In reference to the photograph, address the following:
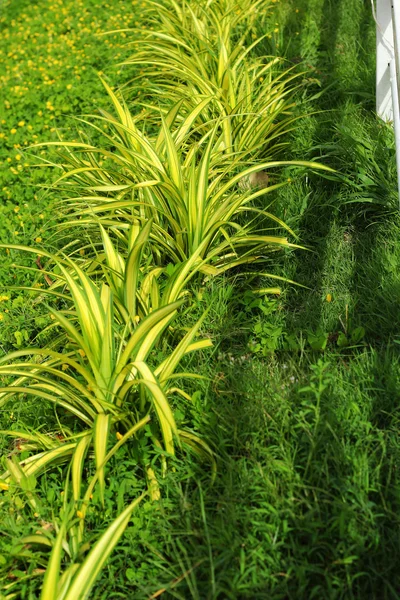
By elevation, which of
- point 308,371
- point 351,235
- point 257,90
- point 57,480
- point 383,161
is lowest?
point 57,480

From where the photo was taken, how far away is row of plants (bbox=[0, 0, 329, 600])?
2148 mm

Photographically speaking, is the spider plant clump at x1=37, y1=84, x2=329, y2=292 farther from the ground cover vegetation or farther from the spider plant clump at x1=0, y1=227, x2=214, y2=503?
the spider plant clump at x1=0, y1=227, x2=214, y2=503

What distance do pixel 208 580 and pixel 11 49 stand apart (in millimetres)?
5500

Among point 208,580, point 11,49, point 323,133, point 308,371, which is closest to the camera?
point 208,580

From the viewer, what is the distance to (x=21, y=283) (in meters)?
3.48

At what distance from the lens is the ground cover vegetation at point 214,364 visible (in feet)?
6.30

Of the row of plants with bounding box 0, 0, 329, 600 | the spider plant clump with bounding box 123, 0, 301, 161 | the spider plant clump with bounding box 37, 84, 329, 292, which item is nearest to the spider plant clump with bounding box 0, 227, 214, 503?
the row of plants with bounding box 0, 0, 329, 600

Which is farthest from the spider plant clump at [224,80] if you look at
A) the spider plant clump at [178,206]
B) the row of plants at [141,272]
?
the spider plant clump at [178,206]

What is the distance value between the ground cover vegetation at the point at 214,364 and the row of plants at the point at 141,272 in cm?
1

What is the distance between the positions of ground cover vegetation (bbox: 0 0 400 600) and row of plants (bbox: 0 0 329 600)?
0.04ft

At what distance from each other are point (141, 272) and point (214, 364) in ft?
1.83

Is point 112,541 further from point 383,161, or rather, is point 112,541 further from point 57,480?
point 383,161

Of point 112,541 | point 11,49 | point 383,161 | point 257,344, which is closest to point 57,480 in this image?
point 112,541

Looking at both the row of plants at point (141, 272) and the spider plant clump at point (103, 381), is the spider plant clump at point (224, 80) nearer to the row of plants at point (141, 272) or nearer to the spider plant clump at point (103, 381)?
the row of plants at point (141, 272)
